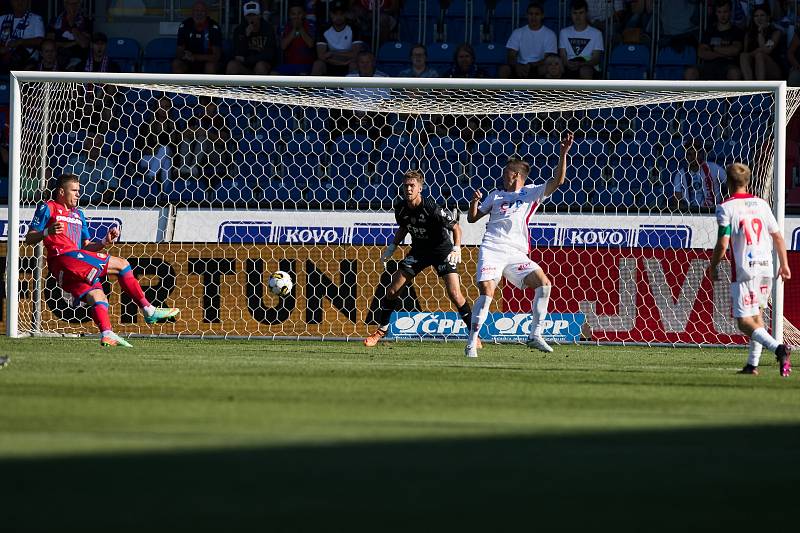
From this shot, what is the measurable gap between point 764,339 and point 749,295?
0.41 metres

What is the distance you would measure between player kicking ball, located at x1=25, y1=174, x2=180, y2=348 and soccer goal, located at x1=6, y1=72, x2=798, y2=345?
131 centimetres

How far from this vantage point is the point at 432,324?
1520 cm

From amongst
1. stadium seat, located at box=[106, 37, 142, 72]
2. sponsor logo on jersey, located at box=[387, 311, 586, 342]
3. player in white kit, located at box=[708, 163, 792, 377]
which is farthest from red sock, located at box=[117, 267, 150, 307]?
stadium seat, located at box=[106, 37, 142, 72]

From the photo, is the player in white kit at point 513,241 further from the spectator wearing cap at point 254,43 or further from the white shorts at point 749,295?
the spectator wearing cap at point 254,43

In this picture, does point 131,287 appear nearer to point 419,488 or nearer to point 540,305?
point 540,305

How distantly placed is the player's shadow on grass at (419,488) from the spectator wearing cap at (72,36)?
15064mm

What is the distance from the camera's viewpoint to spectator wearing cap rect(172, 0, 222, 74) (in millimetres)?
18781

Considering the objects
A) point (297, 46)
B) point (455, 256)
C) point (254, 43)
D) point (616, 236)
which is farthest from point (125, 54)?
point (616, 236)

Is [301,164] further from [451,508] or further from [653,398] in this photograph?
[451,508]

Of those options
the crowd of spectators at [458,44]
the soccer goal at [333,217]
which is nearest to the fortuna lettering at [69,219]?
the soccer goal at [333,217]

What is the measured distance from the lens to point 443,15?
2016cm

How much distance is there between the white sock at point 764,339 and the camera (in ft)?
32.8

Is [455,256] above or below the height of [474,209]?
below

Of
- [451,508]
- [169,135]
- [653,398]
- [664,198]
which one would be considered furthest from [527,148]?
[451,508]
